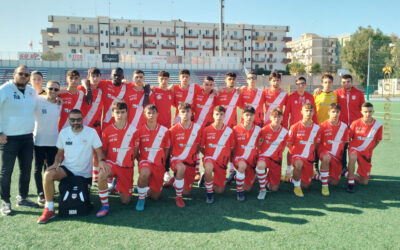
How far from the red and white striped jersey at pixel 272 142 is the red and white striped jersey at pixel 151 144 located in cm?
160

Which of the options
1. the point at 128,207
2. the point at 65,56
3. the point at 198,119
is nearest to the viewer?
the point at 128,207

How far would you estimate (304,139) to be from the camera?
4867 millimetres

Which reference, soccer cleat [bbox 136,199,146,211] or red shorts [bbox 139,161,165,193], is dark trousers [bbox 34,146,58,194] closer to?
red shorts [bbox 139,161,165,193]

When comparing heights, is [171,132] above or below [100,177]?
Answer: above

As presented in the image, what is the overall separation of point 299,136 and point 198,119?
1.79 metres

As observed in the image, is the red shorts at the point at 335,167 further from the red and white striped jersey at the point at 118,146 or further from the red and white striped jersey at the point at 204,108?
the red and white striped jersey at the point at 118,146

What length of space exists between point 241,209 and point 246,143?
1101 mm

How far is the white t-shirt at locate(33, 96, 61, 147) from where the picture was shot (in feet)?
13.9

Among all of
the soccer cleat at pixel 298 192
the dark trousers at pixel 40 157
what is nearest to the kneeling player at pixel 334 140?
the soccer cleat at pixel 298 192

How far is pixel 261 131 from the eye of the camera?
4906mm

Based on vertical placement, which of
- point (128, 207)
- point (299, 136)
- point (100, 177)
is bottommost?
point (128, 207)

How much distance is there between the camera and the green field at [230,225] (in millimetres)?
3137

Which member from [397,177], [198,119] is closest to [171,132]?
[198,119]

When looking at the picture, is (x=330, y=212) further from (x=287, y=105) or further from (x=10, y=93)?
(x=10, y=93)
